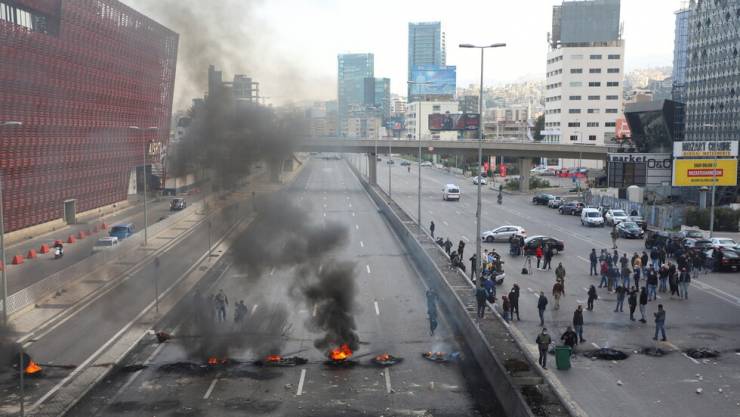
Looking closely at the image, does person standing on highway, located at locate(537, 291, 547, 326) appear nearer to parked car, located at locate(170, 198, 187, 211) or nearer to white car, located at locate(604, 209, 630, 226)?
parked car, located at locate(170, 198, 187, 211)

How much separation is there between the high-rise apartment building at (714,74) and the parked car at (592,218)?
14770 millimetres

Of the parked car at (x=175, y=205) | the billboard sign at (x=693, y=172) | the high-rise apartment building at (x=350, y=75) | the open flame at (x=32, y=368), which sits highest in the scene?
the high-rise apartment building at (x=350, y=75)

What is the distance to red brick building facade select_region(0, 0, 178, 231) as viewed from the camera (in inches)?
1823

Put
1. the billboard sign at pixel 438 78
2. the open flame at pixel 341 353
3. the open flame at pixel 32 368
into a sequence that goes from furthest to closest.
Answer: the billboard sign at pixel 438 78 < the open flame at pixel 341 353 < the open flame at pixel 32 368

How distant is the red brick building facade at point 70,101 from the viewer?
1823 inches

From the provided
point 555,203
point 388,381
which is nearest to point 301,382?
point 388,381

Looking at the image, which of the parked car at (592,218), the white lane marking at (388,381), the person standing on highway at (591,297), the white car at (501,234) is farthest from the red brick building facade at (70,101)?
the parked car at (592,218)

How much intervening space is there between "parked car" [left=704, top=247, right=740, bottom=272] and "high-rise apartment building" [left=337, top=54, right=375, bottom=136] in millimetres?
19164

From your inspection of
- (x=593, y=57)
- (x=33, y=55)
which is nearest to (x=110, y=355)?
(x=33, y=55)

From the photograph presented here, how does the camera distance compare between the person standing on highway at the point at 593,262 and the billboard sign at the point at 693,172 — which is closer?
the person standing on highway at the point at 593,262

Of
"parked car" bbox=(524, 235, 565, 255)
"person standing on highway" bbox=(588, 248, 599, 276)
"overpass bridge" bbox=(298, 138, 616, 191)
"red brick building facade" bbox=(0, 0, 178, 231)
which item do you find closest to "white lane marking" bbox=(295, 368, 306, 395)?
"person standing on highway" bbox=(588, 248, 599, 276)

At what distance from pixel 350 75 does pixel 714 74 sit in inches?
2087

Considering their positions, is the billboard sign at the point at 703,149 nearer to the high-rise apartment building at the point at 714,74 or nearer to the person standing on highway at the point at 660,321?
the high-rise apartment building at the point at 714,74

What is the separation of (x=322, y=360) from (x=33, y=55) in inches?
1426
